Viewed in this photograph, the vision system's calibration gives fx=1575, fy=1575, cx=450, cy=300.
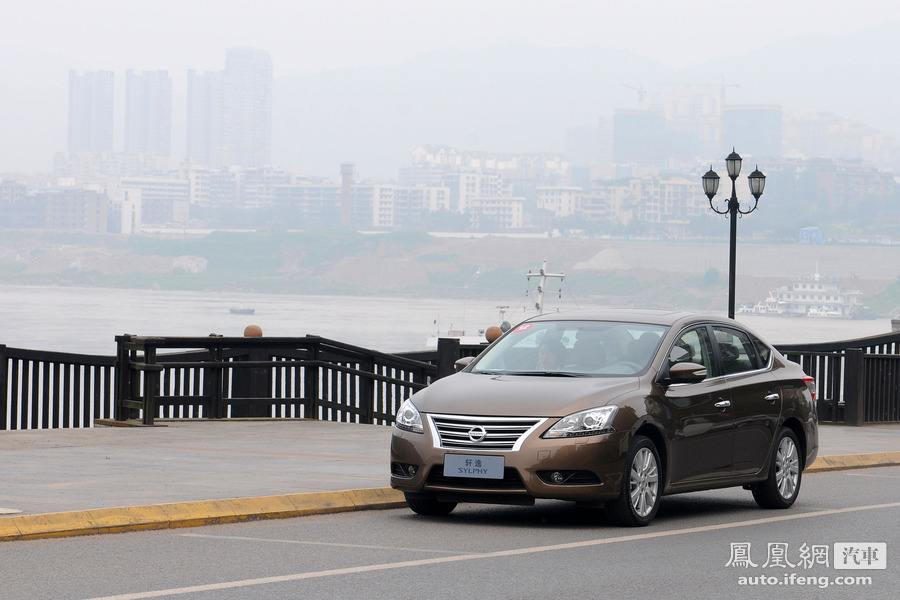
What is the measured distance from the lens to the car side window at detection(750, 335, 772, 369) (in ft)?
41.0

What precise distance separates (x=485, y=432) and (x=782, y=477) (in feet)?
10.3

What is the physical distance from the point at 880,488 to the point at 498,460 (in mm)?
5330

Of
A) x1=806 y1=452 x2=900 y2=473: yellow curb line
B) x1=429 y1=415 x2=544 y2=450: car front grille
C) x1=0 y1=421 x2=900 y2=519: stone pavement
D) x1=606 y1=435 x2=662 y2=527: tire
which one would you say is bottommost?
x1=806 y1=452 x2=900 y2=473: yellow curb line

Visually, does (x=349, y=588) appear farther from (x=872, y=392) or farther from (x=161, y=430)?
(x=872, y=392)

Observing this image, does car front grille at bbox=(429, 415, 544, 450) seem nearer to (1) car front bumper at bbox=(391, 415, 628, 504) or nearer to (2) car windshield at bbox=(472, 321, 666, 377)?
(1) car front bumper at bbox=(391, 415, 628, 504)

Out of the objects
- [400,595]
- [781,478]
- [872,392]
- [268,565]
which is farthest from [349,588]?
[872,392]

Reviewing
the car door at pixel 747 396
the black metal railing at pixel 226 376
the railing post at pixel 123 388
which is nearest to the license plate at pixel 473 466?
the car door at pixel 747 396

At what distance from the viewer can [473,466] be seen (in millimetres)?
10320

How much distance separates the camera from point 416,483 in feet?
34.7

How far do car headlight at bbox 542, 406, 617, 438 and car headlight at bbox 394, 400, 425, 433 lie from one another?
920 mm

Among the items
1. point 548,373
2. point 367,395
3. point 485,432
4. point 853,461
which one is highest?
point 548,373

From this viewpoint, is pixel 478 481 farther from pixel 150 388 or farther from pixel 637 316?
pixel 150 388

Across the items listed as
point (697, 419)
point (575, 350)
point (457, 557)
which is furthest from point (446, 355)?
point (457, 557)

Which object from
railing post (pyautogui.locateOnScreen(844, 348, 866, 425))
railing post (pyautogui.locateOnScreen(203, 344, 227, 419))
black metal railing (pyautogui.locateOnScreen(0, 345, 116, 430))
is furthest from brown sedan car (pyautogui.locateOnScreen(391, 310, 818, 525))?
railing post (pyautogui.locateOnScreen(844, 348, 866, 425))
